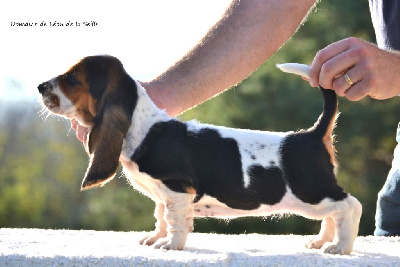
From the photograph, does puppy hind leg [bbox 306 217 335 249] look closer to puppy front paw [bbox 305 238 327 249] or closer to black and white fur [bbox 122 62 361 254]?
puppy front paw [bbox 305 238 327 249]

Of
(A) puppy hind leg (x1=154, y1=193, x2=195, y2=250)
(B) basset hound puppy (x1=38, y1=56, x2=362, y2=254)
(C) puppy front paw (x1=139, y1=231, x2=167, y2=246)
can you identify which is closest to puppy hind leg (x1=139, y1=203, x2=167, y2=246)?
(C) puppy front paw (x1=139, y1=231, x2=167, y2=246)

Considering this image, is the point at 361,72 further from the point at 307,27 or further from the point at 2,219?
the point at 2,219

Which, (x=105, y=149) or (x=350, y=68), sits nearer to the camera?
(x=105, y=149)

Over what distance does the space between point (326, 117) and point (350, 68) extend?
0.20 m

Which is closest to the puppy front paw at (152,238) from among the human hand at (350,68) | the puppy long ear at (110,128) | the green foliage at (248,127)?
the puppy long ear at (110,128)

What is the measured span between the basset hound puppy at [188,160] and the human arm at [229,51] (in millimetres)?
527

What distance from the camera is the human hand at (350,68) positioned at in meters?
2.35

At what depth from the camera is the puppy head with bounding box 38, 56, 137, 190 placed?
7.35ft

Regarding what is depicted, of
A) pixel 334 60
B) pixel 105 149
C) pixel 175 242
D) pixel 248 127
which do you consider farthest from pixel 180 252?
pixel 248 127

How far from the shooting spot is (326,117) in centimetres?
247

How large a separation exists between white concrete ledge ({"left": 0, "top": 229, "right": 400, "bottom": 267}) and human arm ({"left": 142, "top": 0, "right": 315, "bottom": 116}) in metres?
0.64

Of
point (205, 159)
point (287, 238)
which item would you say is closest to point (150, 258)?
point (205, 159)

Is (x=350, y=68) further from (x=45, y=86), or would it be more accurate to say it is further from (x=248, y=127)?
(x=248, y=127)

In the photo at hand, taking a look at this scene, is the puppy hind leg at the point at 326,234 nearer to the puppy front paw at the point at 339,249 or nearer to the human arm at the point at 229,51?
the puppy front paw at the point at 339,249
